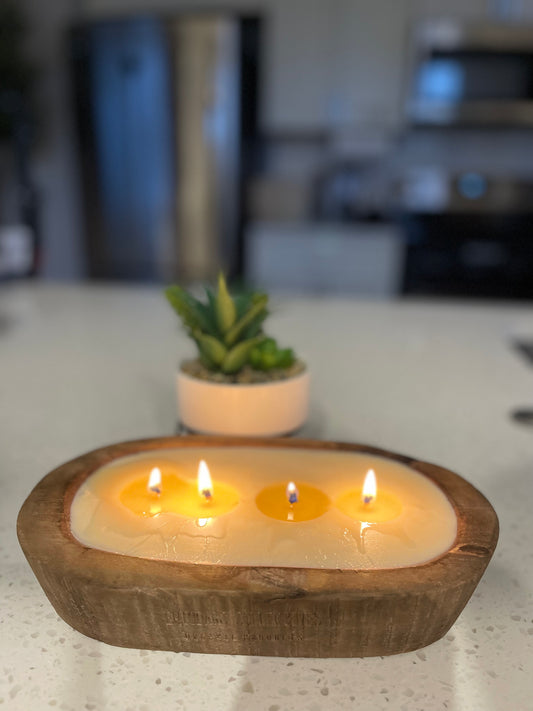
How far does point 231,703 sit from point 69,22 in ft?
12.0

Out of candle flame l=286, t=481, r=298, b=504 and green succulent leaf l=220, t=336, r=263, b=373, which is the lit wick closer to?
candle flame l=286, t=481, r=298, b=504

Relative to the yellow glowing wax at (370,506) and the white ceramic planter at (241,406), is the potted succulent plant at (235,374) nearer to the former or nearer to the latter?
the white ceramic planter at (241,406)

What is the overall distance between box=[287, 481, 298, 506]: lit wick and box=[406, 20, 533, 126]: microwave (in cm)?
278

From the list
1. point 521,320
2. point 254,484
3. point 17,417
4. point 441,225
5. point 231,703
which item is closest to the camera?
point 231,703

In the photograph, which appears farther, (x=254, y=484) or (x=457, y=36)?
(x=457, y=36)

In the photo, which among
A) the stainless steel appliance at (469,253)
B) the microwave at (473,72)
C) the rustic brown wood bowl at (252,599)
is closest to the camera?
the rustic brown wood bowl at (252,599)

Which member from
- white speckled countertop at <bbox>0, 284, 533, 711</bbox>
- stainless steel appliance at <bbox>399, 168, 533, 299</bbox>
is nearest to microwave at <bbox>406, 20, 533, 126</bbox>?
stainless steel appliance at <bbox>399, 168, 533, 299</bbox>

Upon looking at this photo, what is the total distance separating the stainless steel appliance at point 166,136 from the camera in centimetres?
282

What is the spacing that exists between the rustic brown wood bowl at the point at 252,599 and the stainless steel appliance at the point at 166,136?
8.80ft

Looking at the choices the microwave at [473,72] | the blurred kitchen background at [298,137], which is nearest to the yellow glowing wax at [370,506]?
the blurred kitchen background at [298,137]

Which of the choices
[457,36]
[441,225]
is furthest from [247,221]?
[457,36]

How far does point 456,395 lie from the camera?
2.76ft

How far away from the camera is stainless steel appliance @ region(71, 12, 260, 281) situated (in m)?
2.82

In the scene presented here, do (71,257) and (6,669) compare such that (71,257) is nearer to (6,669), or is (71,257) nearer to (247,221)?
(247,221)
